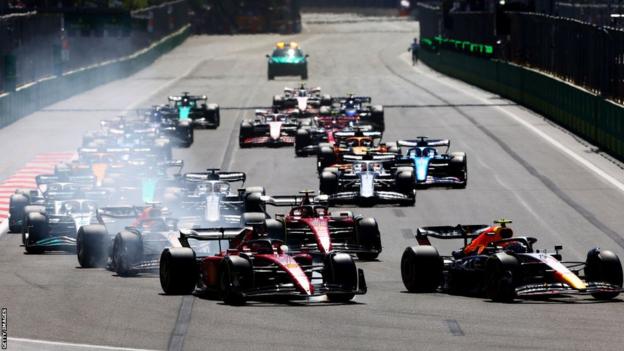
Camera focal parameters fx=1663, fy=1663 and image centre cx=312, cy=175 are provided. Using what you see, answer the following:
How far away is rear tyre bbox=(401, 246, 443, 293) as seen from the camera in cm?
2330

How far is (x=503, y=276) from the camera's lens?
2211 cm

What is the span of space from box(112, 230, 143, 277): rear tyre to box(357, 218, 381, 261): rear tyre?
3816mm

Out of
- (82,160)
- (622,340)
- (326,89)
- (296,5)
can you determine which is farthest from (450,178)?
(296,5)

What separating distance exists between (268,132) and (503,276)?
1176 inches

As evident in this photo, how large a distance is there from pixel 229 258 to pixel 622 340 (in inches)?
226

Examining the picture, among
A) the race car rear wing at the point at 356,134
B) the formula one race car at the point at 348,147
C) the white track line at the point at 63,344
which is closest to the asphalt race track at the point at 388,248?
the white track line at the point at 63,344

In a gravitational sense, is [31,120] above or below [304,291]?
below

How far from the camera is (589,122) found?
50875 millimetres

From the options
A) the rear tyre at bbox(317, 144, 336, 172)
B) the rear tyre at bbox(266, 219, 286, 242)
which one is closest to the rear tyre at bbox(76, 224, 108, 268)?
the rear tyre at bbox(266, 219, 286, 242)

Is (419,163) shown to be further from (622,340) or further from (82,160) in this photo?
(622,340)

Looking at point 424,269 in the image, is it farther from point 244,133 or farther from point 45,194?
point 244,133

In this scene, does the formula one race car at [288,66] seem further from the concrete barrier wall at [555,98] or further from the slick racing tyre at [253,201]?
the slick racing tyre at [253,201]

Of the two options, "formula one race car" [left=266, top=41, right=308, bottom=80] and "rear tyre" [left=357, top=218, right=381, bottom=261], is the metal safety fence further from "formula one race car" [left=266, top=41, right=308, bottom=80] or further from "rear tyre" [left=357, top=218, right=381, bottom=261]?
"rear tyre" [left=357, top=218, right=381, bottom=261]

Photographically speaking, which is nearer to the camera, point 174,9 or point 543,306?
point 543,306
